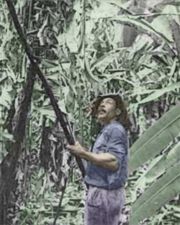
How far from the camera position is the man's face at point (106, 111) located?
180cm

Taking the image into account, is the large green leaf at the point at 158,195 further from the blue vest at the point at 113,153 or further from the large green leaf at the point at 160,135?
the blue vest at the point at 113,153

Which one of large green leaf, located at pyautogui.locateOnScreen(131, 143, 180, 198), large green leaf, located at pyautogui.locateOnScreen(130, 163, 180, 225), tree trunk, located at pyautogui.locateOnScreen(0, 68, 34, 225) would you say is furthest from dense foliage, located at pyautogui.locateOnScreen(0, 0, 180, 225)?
large green leaf, located at pyautogui.locateOnScreen(130, 163, 180, 225)

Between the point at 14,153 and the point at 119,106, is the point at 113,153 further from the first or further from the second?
the point at 14,153

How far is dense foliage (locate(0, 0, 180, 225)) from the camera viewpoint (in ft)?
6.82

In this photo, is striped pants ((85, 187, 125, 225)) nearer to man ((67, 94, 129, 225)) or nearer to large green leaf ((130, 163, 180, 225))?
man ((67, 94, 129, 225))

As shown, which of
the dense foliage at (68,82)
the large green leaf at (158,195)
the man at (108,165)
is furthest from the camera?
the dense foliage at (68,82)

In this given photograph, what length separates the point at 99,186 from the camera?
1803mm

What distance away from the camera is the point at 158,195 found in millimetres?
828

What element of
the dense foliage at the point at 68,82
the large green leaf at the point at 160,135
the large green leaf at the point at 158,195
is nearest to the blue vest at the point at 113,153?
the dense foliage at the point at 68,82

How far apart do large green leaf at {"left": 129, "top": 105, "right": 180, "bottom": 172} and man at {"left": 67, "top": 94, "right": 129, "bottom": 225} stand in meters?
0.73

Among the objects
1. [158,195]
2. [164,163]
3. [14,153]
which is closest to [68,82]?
[14,153]

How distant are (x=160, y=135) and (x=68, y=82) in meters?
1.25

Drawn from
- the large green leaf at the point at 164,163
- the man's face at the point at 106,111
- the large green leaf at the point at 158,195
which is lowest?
the large green leaf at the point at 158,195

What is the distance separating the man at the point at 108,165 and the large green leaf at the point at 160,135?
2.40 ft
